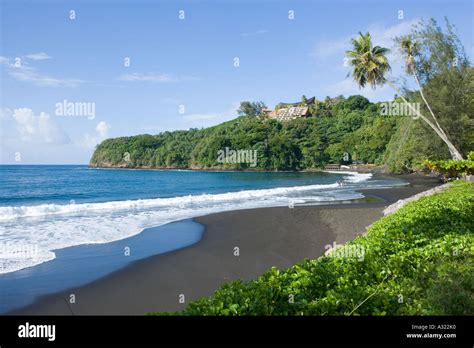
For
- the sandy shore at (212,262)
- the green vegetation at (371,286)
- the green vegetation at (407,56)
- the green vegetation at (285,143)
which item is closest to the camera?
the green vegetation at (371,286)

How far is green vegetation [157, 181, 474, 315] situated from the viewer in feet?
13.1

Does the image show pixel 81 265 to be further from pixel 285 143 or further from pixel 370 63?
pixel 285 143

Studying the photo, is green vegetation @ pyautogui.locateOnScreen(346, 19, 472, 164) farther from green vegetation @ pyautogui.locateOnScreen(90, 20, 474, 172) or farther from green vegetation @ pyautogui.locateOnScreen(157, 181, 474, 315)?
green vegetation @ pyautogui.locateOnScreen(157, 181, 474, 315)

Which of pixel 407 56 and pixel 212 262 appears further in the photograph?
pixel 407 56

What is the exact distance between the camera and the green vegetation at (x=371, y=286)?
13.1 ft

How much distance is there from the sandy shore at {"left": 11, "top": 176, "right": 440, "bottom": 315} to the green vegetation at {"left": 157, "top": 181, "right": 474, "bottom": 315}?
142 inches

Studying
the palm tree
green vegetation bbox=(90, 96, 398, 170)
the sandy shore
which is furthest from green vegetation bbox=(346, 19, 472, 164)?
green vegetation bbox=(90, 96, 398, 170)

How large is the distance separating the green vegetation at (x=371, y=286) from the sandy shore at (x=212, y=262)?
3.60 meters

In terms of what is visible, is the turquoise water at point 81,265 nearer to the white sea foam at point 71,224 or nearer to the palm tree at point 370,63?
the white sea foam at point 71,224

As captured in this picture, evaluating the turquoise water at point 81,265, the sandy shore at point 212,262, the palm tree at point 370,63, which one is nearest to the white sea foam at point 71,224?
the turquoise water at point 81,265

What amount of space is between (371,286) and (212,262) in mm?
7172

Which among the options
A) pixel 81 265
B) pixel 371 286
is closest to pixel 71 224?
pixel 81 265

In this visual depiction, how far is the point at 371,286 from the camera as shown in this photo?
4840 millimetres
